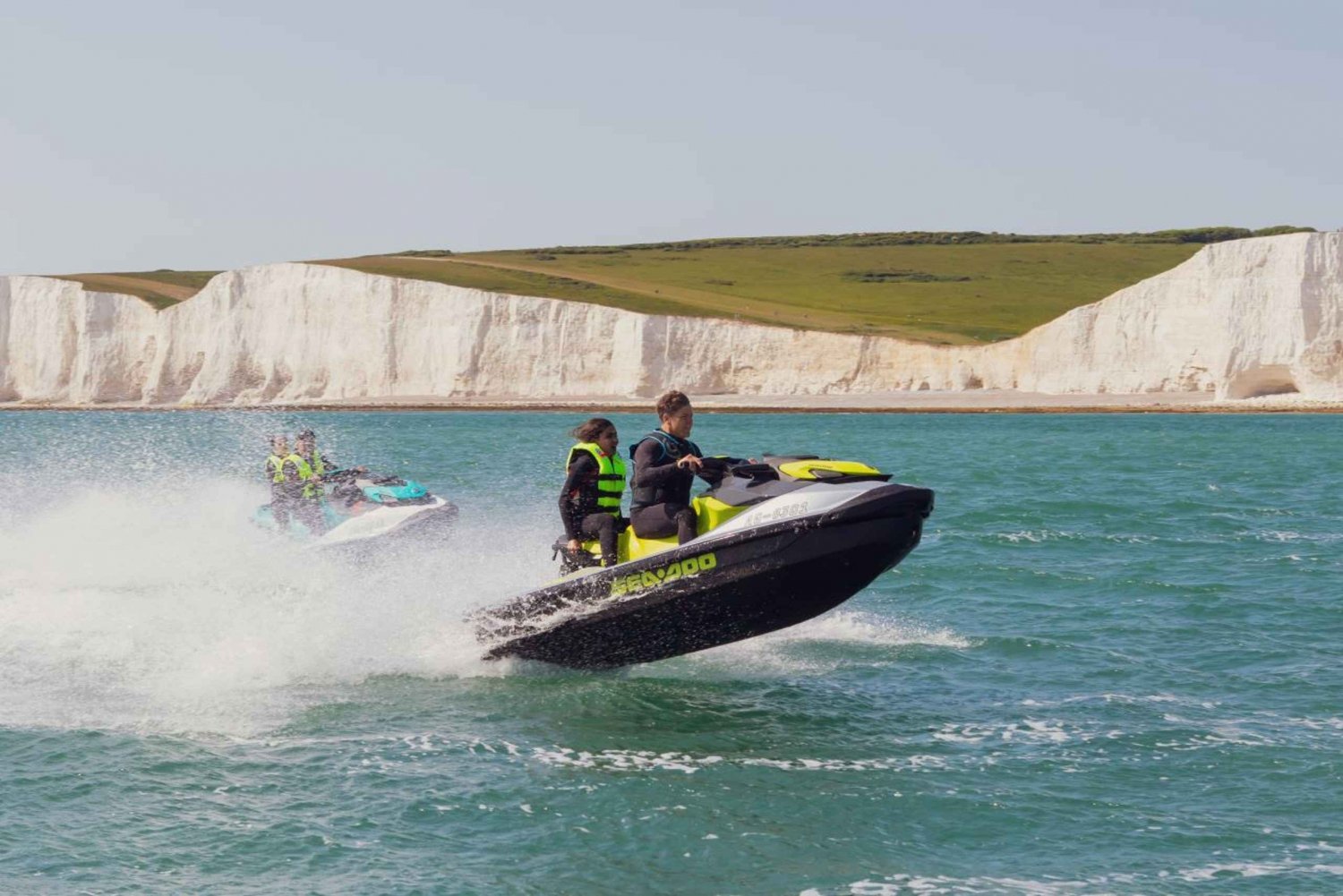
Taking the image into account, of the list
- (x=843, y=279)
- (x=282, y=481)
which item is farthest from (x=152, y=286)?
(x=282, y=481)

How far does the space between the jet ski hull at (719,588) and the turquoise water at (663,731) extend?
50cm

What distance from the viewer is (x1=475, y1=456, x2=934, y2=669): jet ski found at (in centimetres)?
1025

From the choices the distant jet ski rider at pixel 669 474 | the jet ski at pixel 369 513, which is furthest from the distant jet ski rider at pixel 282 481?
the distant jet ski rider at pixel 669 474

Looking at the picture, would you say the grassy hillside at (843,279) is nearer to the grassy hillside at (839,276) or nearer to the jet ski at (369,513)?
the grassy hillside at (839,276)

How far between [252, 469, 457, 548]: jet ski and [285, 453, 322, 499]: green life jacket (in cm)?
13

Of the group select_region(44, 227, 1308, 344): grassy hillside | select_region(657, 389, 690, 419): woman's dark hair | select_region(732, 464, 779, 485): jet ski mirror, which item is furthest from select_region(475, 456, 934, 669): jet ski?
select_region(44, 227, 1308, 344): grassy hillside

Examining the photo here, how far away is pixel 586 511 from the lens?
11.1 metres

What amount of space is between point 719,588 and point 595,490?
124 cm

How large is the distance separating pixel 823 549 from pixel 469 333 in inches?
2936

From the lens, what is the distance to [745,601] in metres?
10.6

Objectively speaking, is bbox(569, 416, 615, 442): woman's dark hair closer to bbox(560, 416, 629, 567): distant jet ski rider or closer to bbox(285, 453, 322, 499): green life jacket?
bbox(560, 416, 629, 567): distant jet ski rider

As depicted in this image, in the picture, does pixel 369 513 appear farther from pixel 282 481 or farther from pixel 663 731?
pixel 663 731

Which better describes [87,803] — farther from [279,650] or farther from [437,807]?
[279,650]

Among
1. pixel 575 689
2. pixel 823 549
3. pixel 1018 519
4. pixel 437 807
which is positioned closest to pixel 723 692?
pixel 575 689
